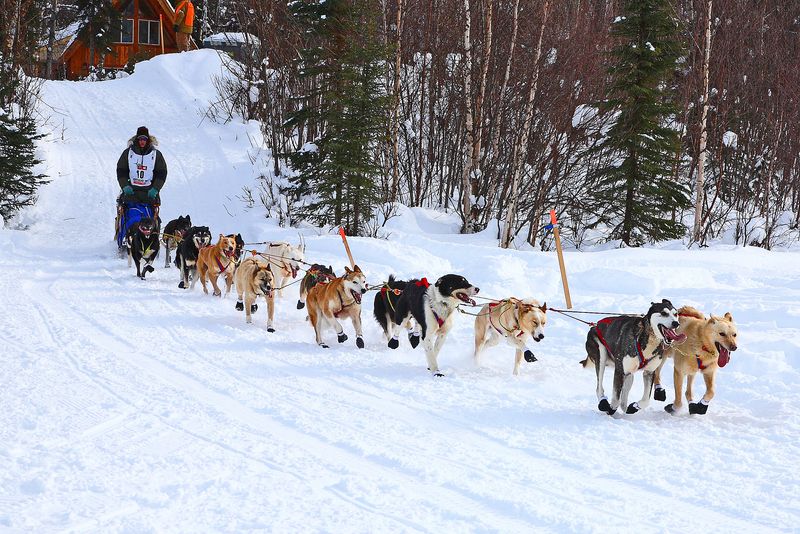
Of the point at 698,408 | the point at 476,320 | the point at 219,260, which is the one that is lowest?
the point at 698,408

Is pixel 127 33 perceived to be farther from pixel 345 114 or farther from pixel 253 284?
pixel 253 284

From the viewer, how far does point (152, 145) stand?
1186 cm

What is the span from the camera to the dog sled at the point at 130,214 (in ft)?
37.7

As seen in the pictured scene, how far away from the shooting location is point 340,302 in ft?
24.8

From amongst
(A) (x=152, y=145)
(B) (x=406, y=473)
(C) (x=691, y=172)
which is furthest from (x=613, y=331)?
(C) (x=691, y=172)

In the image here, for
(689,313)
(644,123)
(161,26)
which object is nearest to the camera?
(689,313)

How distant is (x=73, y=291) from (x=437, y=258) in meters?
5.09

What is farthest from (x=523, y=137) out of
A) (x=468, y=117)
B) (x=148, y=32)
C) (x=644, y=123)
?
(x=148, y=32)

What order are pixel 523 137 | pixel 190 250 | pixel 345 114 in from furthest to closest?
pixel 523 137
pixel 345 114
pixel 190 250

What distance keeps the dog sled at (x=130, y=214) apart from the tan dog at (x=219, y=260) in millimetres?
1899

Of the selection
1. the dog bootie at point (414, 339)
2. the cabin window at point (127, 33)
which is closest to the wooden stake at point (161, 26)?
the cabin window at point (127, 33)

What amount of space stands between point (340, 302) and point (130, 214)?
539 cm

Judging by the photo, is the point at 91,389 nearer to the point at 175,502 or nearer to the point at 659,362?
the point at 175,502

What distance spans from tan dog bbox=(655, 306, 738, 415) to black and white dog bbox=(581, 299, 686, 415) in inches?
6.2
